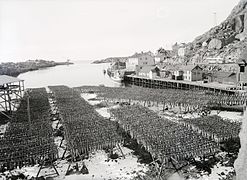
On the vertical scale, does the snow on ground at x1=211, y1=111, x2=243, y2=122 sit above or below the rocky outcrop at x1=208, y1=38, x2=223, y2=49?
below

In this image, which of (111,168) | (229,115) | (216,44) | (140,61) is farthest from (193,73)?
Answer: (216,44)

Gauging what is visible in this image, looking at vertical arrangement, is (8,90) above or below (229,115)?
above

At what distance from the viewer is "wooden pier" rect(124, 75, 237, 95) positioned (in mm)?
39062

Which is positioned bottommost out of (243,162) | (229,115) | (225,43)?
(229,115)

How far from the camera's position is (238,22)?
304 feet

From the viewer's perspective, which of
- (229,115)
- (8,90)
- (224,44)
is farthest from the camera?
(224,44)

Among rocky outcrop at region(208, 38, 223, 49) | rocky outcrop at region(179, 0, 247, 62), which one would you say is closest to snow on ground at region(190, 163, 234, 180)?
rocky outcrop at region(179, 0, 247, 62)

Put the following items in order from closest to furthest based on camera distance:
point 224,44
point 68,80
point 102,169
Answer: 1. point 102,169
2. point 224,44
3. point 68,80

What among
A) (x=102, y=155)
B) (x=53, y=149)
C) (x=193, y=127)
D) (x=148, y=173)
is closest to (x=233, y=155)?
(x=193, y=127)

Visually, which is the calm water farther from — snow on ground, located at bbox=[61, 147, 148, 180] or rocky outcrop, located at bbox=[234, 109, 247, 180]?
rocky outcrop, located at bbox=[234, 109, 247, 180]

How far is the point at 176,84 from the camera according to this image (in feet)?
171

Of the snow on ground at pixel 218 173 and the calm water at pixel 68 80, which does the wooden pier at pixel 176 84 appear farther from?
the snow on ground at pixel 218 173

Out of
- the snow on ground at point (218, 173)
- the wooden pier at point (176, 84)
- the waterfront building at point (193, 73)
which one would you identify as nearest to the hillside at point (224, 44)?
the waterfront building at point (193, 73)

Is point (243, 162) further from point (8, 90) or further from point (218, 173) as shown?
point (8, 90)
